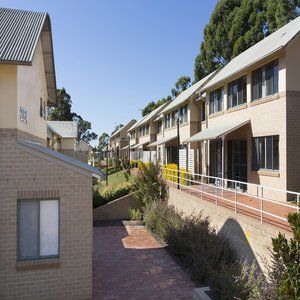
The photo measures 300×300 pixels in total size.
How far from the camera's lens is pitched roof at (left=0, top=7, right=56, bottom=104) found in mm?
8000

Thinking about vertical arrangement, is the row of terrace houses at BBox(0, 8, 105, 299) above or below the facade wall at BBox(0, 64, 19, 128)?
below

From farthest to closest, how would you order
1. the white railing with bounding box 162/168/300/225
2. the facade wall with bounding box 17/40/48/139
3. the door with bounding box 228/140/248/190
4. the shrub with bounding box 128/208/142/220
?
the shrub with bounding box 128/208/142/220 → the door with bounding box 228/140/248/190 → the white railing with bounding box 162/168/300/225 → the facade wall with bounding box 17/40/48/139

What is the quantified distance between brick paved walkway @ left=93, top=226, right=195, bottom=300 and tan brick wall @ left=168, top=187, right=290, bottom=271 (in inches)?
67.8

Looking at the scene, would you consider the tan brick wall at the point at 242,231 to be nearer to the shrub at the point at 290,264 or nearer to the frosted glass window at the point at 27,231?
the shrub at the point at 290,264

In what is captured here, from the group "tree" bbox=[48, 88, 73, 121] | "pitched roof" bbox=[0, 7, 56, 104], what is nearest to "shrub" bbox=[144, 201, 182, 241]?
"pitched roof" bbox=[0, 7, 56, 104]

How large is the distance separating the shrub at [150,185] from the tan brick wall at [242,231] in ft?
18.0

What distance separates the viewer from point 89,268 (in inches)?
340

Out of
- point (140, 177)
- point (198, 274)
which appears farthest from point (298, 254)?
point (140, 177)

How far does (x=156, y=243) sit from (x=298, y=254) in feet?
30.1

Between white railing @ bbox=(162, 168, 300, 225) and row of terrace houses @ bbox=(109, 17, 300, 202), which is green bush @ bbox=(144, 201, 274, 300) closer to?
white railing @ bbox=(162, 168, 300, 225)

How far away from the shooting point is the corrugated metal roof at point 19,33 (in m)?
8.05

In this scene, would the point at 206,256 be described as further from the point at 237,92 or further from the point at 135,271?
the point at 237,92

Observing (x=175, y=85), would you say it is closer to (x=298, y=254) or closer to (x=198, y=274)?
(x=198, y=274)

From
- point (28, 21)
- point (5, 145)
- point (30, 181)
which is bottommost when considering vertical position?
point (30, 181)
